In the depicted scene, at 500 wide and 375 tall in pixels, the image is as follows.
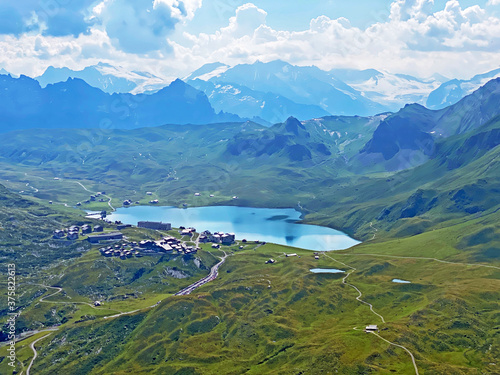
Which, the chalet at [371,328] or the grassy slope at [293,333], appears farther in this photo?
the chalet at [371,328]

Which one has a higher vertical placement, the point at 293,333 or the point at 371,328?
the point at 371,328

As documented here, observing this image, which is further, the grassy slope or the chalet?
the chalet

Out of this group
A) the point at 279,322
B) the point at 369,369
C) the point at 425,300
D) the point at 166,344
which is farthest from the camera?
the point at 425,300

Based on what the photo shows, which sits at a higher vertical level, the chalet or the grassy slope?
the chalet

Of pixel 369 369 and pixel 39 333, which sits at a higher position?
pixel 369 369

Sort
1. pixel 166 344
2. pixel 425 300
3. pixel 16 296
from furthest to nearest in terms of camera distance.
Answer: pixel 16 296 < pixel 425 300 < pixel 166 344

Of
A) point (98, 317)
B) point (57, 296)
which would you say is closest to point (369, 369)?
point (98, 317)

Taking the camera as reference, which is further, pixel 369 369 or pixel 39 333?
pixel 39 333

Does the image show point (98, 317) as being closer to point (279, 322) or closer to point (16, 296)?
point (16, 296)

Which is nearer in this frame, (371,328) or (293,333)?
(371,328)

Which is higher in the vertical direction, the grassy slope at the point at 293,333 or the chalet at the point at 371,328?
the chalet at the point at 371,328
